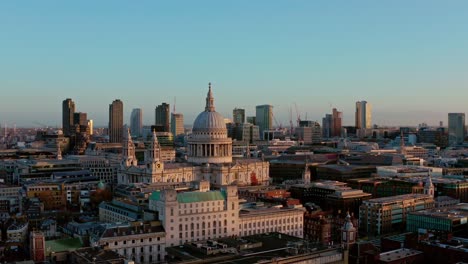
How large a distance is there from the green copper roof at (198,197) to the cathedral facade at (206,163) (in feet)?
147

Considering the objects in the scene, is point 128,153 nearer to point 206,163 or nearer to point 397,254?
point 206,163

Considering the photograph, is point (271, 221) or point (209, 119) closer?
point (271, 221)

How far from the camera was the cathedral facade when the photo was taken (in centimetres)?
11844

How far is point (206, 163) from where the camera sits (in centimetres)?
12638

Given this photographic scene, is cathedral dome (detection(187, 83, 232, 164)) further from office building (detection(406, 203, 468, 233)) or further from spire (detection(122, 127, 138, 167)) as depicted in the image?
office building (detection(406, 203, 468, 233))

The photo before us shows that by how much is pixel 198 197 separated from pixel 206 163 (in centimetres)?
5591

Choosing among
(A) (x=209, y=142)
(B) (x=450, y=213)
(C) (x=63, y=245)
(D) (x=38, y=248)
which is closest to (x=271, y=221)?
(B) (x=450, y=213)

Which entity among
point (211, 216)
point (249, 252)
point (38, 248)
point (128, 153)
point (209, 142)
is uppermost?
point (209, 142)

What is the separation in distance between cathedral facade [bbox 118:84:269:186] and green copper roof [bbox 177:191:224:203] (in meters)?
44.9

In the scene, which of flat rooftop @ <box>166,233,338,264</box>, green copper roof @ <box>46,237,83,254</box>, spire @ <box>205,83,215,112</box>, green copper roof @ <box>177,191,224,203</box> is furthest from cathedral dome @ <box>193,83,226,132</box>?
green copper roof @ <box>46,237,83,254</box>

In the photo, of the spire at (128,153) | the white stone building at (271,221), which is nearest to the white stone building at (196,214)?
the white stone building at (271,221)

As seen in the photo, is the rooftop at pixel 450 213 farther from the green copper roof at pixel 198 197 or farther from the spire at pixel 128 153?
the spire at pixel 128 153

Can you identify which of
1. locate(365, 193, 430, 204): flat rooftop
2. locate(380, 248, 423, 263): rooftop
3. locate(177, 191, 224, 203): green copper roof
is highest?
locate(177, 191, 224, 203): green copper roof

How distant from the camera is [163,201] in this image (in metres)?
67.6
